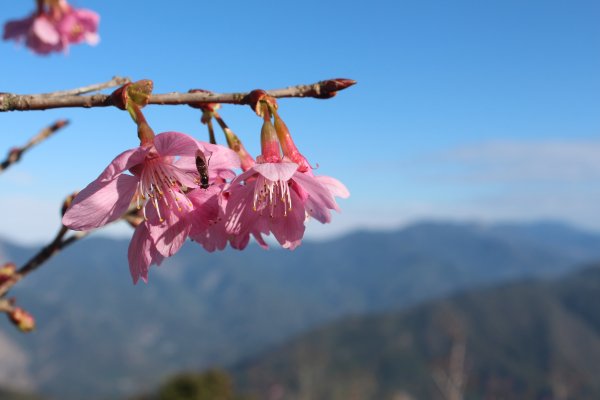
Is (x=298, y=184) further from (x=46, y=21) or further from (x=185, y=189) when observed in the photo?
(x=46, y=21)

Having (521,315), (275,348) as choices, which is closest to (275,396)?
(275,348)

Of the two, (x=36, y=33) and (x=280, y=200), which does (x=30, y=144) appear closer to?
(x=36, y=33)

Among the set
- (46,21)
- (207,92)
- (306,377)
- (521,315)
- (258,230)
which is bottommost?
(521,315)

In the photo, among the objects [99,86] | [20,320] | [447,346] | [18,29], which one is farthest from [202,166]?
[447,346]

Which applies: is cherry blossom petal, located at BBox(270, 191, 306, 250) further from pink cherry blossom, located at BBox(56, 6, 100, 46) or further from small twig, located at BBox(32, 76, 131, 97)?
pink cherry blossom, located at BBox(56, 6, 100, 46)

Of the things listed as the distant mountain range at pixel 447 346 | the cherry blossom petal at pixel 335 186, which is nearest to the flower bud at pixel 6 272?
the cherry blossom petal at pixel 335 186

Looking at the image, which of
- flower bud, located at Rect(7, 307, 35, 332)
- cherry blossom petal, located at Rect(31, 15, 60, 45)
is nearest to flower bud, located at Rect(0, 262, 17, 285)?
flower bud, located at Rect(7, 307, 35, 332)
